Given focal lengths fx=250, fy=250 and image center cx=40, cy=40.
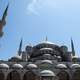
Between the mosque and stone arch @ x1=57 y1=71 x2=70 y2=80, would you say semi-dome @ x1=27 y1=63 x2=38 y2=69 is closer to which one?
the mosque

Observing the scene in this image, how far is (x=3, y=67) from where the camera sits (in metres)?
28.6

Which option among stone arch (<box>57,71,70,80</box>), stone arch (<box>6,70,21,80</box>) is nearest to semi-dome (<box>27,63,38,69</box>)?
stone arch (<box>6,70,21,80</box>)

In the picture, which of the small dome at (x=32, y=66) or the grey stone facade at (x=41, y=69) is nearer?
the grey stone facade at (x=41, y=69)

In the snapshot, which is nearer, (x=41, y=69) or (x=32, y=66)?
(x=41, y=69)

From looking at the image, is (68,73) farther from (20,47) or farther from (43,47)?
(20,47)

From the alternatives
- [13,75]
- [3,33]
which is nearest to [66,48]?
[13,75]

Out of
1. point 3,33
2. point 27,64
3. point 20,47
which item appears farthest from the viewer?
point 20,47

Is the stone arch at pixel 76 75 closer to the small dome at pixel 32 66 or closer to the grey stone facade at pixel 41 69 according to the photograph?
the grey stone facade at pixel 41 69

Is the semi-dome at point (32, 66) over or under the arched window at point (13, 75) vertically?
over

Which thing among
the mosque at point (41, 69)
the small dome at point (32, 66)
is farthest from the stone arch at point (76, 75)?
the small dome at point (32, 66)

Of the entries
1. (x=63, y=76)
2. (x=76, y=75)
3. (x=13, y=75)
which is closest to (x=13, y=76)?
(x=13, y=75)

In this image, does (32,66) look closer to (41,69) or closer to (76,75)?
(41,69)

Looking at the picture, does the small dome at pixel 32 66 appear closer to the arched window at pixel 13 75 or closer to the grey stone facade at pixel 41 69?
the grey stone facade at pixel 41 69

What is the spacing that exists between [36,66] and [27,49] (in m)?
6.60
